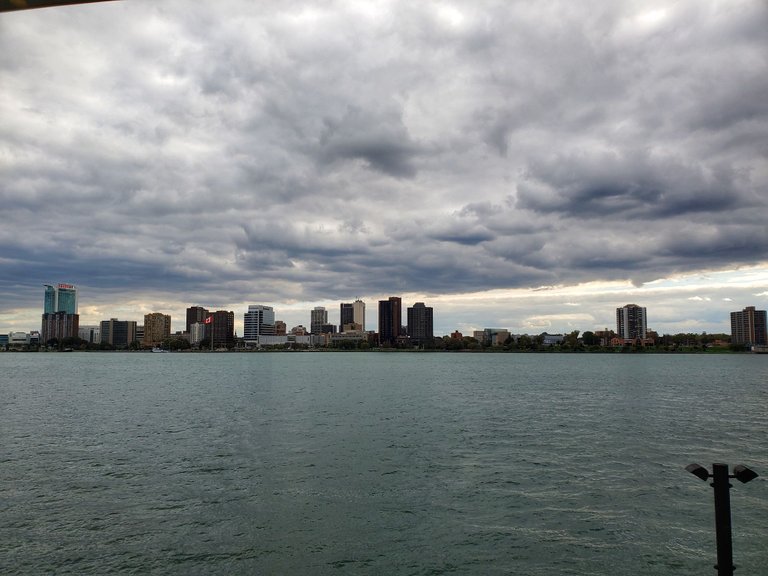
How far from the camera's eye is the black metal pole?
13984 mm

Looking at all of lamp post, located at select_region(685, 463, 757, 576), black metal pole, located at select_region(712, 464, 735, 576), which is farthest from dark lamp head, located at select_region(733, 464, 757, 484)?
black metal pole, located at select_region(712, 464, 735, 576)

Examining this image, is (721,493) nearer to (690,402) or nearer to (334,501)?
(334,501)

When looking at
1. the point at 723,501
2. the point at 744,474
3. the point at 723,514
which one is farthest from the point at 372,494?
the point at 744,474

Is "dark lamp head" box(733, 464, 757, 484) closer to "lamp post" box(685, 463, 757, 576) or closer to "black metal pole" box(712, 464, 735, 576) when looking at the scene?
"lamp post" box(685, 463, 757, 576)

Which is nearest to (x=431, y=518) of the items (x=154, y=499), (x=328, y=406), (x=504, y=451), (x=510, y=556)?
(x=510, y=556)

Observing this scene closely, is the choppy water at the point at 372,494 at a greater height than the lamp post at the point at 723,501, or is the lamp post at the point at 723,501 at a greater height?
the lamp post at the point at 723,501

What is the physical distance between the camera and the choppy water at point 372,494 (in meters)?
22.7

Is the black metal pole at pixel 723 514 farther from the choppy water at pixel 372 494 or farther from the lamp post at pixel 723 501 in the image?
the choppy water at pixel 372 494

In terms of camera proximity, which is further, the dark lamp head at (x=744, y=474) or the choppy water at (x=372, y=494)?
the choppy water at (x=372, y=494)

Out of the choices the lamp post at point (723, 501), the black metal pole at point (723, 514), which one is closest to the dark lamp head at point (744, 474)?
the lamp post at point (723, 501)

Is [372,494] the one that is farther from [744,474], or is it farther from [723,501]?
[744,474]

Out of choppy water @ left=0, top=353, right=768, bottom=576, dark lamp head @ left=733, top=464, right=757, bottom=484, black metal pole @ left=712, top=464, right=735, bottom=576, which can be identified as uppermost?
dark lamp head @ left=733, top=464, right=757, bottom=484

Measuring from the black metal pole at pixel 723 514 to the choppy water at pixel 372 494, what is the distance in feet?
25.5

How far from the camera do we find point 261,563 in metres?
21.9
